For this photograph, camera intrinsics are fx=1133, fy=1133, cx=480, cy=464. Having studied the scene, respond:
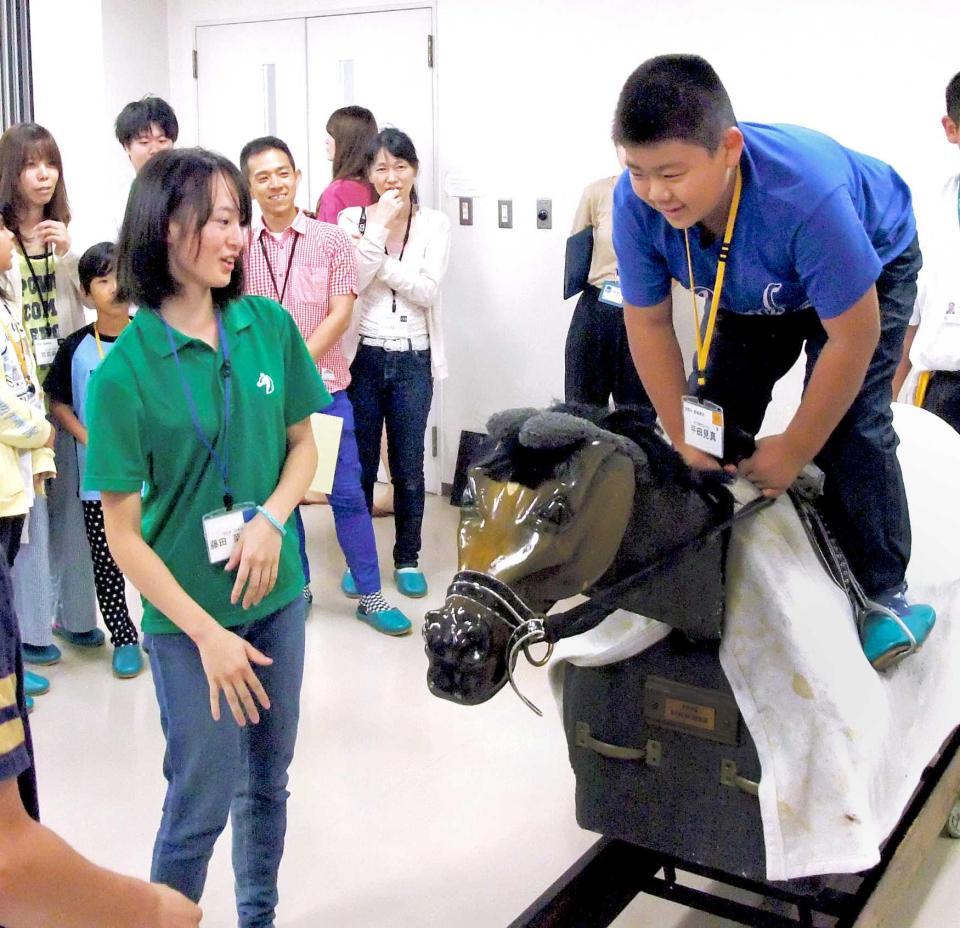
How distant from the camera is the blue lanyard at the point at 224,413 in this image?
183 centimetres

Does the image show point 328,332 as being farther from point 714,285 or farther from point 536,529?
point 536,529

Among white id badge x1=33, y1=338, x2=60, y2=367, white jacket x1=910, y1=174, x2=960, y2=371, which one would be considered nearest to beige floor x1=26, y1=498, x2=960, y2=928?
white id badge x1=33, y1=338, x2=60, y2=367

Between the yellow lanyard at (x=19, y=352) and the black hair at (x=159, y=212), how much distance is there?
146cm

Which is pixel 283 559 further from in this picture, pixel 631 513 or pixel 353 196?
pixel 353 196

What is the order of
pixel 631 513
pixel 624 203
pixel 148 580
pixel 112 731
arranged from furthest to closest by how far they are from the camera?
pixel 112 731 → pixel 624 203 → pixel 148 580 → pixel 631 513

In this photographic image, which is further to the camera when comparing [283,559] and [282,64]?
[282,64]

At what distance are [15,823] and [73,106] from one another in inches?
218

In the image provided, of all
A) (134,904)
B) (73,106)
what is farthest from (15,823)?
(73,106)

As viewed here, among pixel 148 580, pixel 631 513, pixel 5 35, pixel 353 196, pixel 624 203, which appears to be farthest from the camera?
pixel 5 35

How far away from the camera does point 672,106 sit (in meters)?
1.59

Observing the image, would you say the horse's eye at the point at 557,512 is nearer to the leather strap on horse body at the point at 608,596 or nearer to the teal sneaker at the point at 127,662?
the leather strap on horse body at the point at 608,596

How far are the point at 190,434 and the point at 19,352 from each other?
1.63m

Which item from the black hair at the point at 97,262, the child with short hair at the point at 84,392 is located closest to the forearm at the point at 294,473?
the child with short hair at the point at 84,392

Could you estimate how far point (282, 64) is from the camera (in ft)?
19.4
